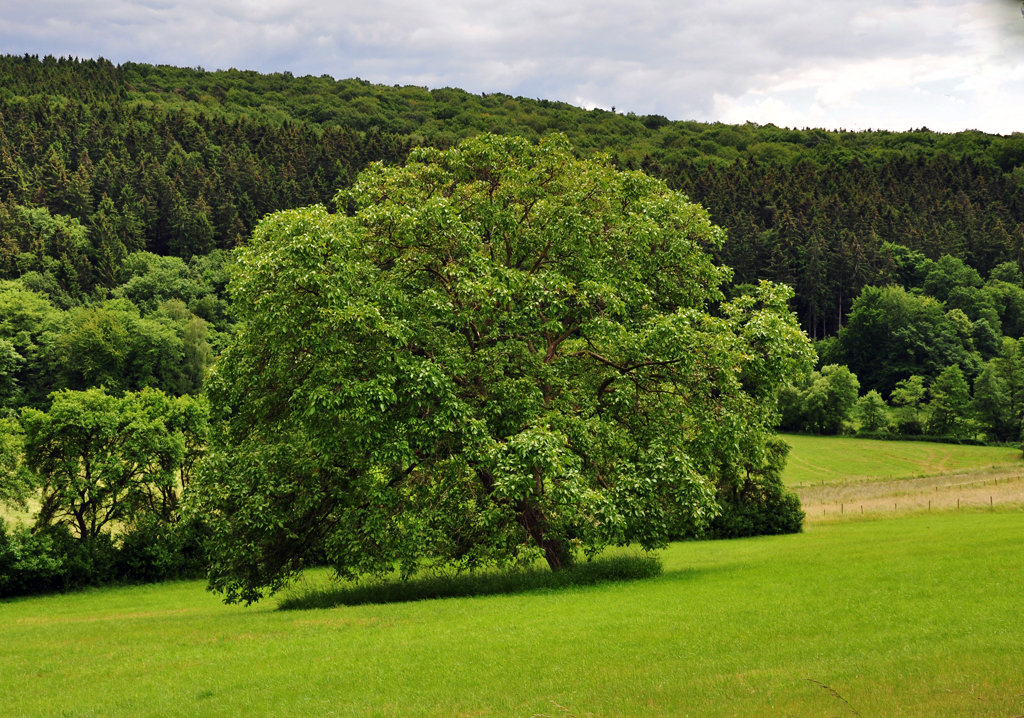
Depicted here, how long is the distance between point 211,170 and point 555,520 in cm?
16232

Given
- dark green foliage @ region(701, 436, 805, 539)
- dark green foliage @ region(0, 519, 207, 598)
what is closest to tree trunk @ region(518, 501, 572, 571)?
dark green foliage @ region(0, 519, 207, 598)

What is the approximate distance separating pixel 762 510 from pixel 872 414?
75.6 m

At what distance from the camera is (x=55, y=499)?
149 feet

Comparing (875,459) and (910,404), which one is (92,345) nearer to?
(875,459)

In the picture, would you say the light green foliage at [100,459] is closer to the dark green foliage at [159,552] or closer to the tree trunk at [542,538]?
the dark green foliage at [159,552]

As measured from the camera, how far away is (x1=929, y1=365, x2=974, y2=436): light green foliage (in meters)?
111

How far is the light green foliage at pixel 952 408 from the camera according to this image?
4382 inches

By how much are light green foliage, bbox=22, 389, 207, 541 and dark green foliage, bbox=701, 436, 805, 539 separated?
115ft

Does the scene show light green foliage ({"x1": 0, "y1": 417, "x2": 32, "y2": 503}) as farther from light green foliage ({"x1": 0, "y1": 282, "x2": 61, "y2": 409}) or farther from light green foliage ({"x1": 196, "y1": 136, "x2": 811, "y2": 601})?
light green foliage ({"x1": 0, "y1": 282, "x2": 61, "y2": 409})

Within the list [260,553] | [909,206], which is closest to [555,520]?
[260,553]

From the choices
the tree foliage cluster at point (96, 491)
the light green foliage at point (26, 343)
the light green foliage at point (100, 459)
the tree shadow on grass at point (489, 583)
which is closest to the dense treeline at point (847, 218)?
the light green foliage at point (26, 343)

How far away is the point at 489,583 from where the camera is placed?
23.9 metres

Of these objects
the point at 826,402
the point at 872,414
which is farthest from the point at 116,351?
the point at 872,414

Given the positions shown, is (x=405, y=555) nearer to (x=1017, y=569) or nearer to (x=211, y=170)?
(x=1017, y=569)
